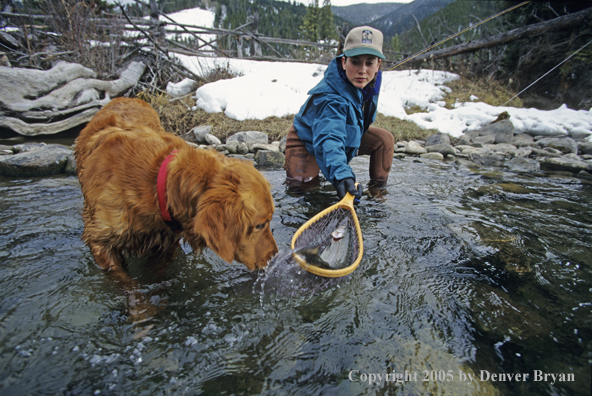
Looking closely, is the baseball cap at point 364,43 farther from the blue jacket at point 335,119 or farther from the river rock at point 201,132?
the river rock at point 201,132

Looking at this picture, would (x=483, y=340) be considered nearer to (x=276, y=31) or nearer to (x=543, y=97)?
(x=543, y=97)

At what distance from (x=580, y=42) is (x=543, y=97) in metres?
2.43

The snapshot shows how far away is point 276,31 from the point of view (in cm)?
8038

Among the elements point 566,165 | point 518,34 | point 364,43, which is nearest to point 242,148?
point 364,43

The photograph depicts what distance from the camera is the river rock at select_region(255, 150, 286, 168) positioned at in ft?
22.0

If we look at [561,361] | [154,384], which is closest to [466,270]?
[561,361]

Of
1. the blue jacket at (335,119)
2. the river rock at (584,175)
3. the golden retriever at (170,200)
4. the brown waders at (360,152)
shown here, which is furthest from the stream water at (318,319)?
the river rock at (584,175)

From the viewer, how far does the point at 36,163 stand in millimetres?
5164

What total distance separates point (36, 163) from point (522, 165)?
9.72 m

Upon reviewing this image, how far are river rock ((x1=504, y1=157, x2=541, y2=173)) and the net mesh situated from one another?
566 centimetres

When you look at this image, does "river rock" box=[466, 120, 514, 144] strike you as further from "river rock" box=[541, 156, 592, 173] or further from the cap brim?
the cap brim

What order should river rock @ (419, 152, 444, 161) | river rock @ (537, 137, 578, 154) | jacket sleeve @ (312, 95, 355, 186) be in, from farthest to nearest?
river rock @ (537, 137, 578, 154), river rock @ (419, 152, 444, 161), jacket sleeve @ (312, 95, 355, 186)

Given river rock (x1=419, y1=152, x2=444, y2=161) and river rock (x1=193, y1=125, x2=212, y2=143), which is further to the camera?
river rock (x1=193, y1=125, x2=212, y2=143)

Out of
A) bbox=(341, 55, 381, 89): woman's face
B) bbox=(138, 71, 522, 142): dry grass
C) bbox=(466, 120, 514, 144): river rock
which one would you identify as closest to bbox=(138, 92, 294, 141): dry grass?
bbox=(138, 71, 522, 142): dry grass
